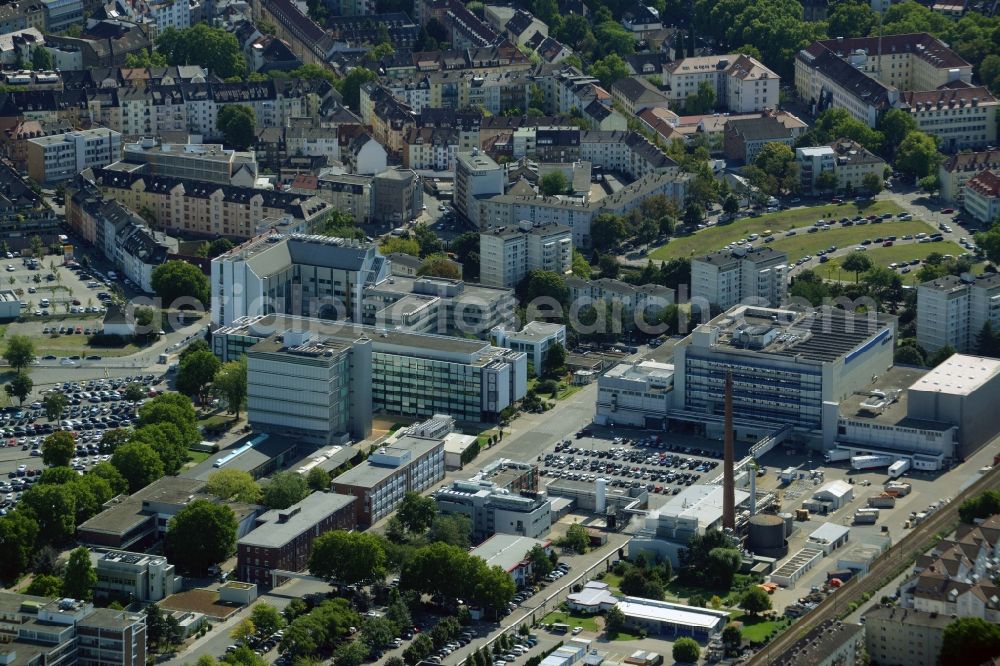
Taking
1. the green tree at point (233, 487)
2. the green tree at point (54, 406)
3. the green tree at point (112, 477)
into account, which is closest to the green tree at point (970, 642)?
the green tree at point (233, 487)

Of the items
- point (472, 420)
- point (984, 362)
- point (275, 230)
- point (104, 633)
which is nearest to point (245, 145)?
point (275, 230)

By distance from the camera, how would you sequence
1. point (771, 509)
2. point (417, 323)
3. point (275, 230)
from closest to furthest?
point (771, 509) → point (417, 323) → point (275, 230)

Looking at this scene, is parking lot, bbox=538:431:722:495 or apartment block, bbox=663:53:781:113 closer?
parking lot, bbox=538:431:722:495

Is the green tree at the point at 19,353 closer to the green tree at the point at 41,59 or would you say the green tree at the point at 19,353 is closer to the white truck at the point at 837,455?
the white truck at the point at 837,455

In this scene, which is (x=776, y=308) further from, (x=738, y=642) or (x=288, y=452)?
(x=738, y=642)

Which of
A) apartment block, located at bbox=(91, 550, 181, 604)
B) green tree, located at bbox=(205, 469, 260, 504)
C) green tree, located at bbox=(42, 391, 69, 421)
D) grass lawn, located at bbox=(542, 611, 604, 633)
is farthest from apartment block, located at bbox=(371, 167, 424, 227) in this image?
grass lawn, located at bbox=(542, 611, 604, 633)

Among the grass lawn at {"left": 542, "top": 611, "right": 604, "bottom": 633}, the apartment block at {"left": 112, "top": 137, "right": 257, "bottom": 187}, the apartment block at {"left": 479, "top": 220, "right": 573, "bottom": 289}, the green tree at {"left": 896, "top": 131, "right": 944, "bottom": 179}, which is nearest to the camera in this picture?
the grass lawn at {"left": 542, "top": 611, "right": 604, "bottom": 633}

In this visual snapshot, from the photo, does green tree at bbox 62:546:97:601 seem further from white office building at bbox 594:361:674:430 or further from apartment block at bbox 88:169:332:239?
apartment block at bbox 88:169:332:239
